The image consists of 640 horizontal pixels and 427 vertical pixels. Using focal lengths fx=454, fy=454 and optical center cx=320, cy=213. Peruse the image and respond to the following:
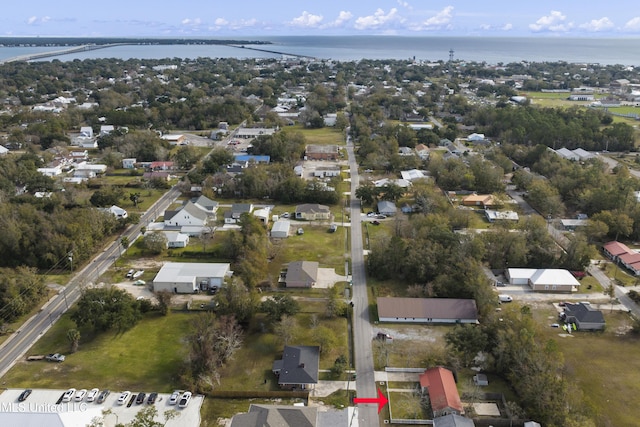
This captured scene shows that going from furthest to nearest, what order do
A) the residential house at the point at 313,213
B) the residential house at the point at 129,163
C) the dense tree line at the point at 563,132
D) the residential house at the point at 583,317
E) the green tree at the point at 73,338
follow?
the dense tree line at the point at 563,132 → the residential house at the point at 129,163 → the residential house at the point at 313,213 → the residential house at the point at 583,317 → the green tree at the point at 73,338

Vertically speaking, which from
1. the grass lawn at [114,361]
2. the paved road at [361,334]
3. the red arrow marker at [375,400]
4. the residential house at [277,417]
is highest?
the residential house at [277,417]

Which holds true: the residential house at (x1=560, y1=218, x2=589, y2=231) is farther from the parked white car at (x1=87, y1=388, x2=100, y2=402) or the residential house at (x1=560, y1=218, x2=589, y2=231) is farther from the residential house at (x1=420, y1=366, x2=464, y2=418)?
the parked white car at (x1=87, y1=388, x2=100, y2=402)

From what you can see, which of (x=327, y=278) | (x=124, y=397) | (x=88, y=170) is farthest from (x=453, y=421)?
(x=88, y=170)

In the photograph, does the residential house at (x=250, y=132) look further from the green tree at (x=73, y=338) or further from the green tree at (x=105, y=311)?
the green tree at (x=73, y=338)

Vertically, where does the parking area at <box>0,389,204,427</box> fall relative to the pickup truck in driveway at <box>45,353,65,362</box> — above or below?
above

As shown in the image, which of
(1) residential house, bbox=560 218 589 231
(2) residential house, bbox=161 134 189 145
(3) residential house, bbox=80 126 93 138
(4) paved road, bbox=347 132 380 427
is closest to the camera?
(4) paved road, bbox=347 132 380 427


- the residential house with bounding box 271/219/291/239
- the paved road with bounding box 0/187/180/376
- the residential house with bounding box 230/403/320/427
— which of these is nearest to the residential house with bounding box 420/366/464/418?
the residential house with bounding box 230/403/320/427

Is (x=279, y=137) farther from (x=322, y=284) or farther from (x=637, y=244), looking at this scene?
(x=637, y=244)

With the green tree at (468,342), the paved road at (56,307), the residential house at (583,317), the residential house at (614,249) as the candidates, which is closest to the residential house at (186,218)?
the paved road at (56,307)
